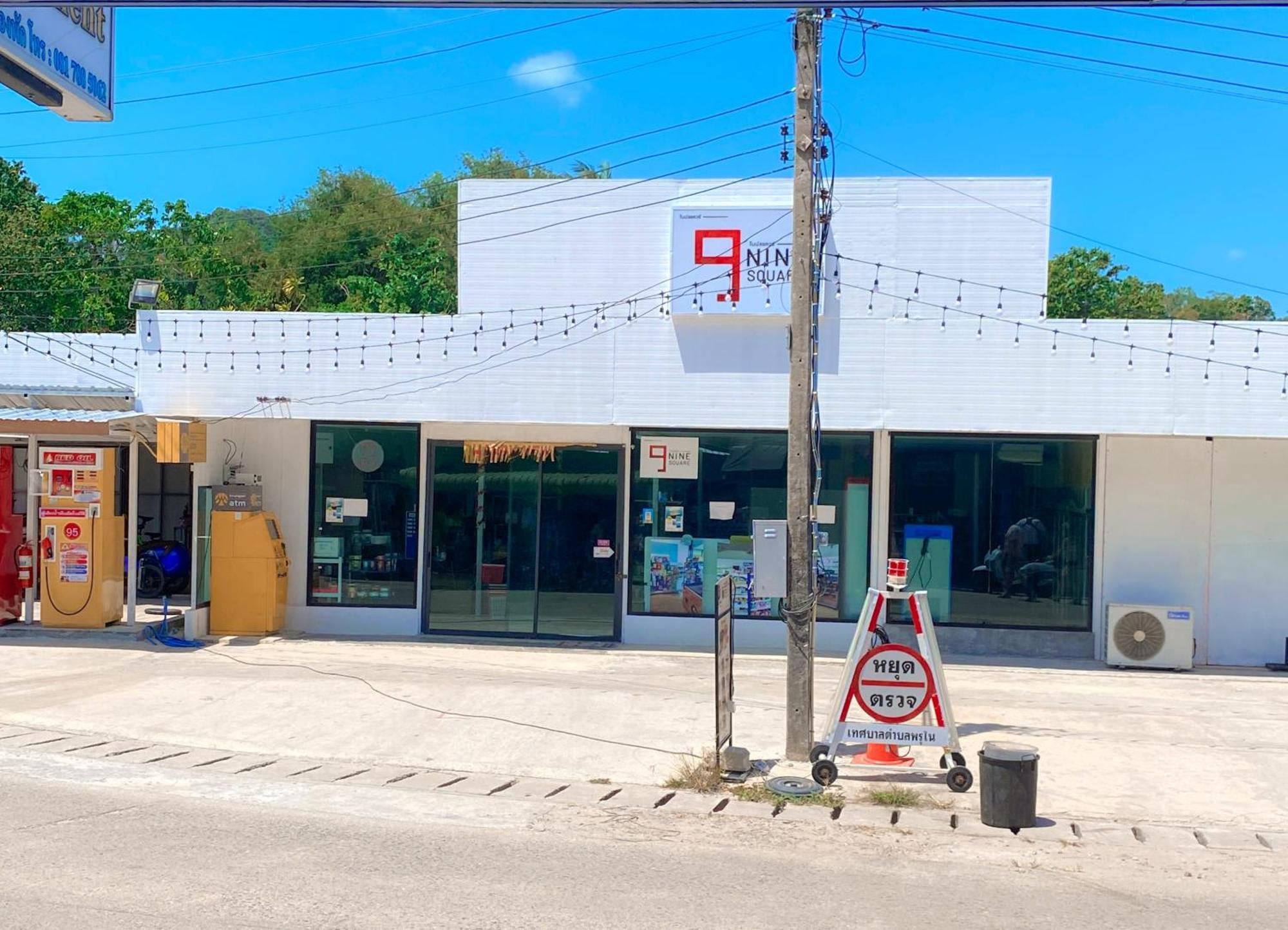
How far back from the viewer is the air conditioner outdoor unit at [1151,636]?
1457 cm

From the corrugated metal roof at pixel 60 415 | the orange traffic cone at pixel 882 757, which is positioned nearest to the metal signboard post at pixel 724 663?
the orange traffic cone at pixel 882 757

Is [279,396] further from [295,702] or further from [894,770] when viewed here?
[894,770]

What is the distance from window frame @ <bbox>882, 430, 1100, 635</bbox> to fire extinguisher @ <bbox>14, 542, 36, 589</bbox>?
1145 cm

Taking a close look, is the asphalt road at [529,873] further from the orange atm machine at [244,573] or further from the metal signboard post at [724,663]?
the orange atm machine at [244,573]

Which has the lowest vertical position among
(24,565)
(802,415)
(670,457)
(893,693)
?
(893,693)

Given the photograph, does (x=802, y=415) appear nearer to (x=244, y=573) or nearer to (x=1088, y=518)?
(x=1088, y=518)

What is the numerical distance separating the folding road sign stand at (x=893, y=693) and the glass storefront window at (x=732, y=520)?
6032 millimetres

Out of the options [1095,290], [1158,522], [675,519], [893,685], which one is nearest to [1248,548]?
[1158,522]

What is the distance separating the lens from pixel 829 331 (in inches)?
578

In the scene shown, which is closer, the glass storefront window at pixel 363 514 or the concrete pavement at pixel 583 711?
the concrete pavement at pixel 583 711

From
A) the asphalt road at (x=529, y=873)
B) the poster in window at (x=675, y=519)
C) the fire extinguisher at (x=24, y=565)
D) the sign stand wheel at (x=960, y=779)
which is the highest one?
the poster in window at (x=675, y=519)

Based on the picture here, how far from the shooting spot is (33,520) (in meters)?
16.2

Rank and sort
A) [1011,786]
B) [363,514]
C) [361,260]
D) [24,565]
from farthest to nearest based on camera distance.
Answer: [361,260], [363,514], [24,565], [1011,786]

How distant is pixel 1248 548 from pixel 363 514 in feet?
38.6
